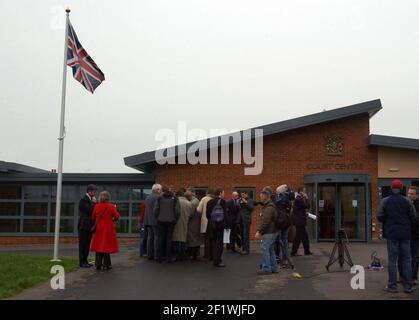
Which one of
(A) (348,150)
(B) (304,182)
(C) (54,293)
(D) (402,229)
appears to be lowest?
(C) (54,293)

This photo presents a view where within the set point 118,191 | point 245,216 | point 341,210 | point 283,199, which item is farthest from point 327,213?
point 118,191

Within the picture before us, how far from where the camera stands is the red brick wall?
19297 mm

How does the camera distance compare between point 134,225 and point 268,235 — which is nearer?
point 268,235

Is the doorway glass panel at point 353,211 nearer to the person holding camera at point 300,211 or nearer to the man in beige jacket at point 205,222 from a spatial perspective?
the person holding camera at point 300,211

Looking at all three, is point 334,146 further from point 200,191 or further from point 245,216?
point 245,216

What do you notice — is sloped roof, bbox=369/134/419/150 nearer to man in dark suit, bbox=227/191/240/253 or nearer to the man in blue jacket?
man in dark suit, bbox=227/191/240/253

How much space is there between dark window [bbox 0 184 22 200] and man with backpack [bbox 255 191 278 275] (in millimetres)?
14026

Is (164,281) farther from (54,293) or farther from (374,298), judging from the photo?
(374,298)

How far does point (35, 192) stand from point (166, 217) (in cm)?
1141

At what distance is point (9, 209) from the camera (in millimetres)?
20844

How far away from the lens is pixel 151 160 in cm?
1888

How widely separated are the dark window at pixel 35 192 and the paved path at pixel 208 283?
33.1 ft
